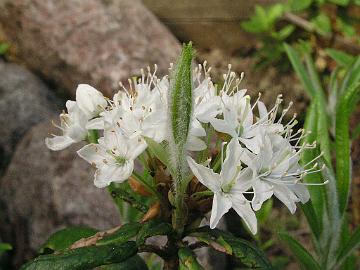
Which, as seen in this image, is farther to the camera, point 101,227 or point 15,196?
point 15,196

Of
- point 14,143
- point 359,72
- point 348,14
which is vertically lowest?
point 14,143

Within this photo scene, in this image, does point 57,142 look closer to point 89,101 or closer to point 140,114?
point 89,101

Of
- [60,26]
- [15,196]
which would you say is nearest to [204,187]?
→ [15,196]

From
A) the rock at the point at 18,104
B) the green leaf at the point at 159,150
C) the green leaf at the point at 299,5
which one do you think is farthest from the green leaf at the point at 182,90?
the green leaf at the point at 299,5

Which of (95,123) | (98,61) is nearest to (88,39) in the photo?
(98,61)

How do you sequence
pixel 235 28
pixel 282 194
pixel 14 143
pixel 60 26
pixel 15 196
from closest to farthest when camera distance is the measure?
pixel 282 194 → pixel 15 196 → pixel 14 143 → pixel 60 26 → pixel 235 28

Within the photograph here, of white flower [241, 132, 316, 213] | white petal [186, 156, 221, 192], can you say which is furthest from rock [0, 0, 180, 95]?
white petal [186, 156, 221, 192]

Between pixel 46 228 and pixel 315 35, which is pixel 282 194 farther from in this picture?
pixel 315 35

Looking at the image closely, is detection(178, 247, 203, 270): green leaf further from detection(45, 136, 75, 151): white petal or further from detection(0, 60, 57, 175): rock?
detection(0, 60, 57, 175): rock
